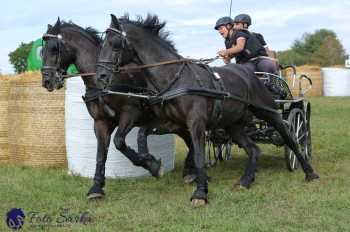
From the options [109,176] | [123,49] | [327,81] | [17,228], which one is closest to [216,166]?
[109,176]

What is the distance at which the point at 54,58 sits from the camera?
7.24m

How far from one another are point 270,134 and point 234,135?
2.27ft

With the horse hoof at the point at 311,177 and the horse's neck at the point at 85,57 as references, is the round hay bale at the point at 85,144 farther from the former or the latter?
the horse hoof at the point at 311,177

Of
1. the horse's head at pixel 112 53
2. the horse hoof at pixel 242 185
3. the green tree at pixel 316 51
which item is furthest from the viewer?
the green tree at pixel 316 51

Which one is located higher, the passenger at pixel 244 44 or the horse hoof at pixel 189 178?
the passenger at pixel 244 44

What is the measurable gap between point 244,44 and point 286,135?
141 centimetres

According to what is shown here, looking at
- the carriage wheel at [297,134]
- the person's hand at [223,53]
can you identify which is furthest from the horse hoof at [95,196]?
the carriage wheel at [297,134]

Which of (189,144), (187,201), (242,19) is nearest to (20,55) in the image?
(189,144)

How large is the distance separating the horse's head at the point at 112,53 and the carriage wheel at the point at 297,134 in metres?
3.15

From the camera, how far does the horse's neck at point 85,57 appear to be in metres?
7.37

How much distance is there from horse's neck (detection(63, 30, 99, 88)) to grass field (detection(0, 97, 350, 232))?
145 cm

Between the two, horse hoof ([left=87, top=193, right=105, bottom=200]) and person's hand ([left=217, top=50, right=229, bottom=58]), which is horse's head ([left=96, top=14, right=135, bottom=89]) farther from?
person's hand ([left=217, top=50, right=229, bottom=58])

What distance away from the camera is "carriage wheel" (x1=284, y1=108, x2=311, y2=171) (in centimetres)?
892

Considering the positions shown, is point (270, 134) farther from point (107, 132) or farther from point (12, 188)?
point (12, 188)
